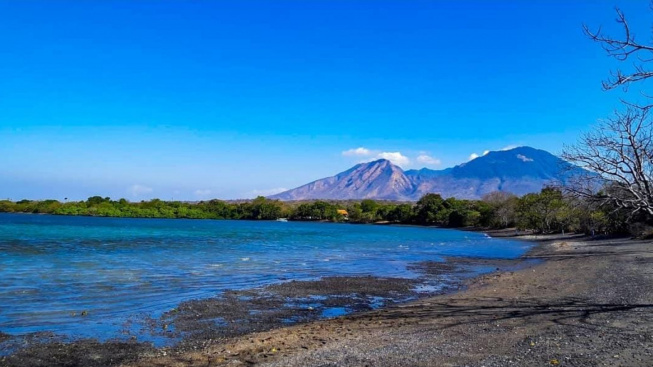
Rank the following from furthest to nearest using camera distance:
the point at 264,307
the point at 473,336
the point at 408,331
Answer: the point at 264,307 < the point at 408,331 < the point at 473,336

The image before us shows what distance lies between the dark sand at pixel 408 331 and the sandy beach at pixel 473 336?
2cm

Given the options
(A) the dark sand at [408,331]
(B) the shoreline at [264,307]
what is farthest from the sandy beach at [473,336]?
(B) the shoreline at [264,307]

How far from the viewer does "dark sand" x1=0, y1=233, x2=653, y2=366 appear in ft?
33.1

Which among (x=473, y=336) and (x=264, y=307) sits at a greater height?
(x=473, y=336)

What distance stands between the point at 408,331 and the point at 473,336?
75.1 inches

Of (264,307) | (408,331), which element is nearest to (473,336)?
(408,331)

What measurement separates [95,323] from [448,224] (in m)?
161

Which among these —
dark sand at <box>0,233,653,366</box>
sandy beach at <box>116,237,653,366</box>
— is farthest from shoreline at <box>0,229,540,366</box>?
sandy beach at <box>116,237,653,366</box>

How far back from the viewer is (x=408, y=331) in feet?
43.0

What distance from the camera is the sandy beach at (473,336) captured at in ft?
32.2

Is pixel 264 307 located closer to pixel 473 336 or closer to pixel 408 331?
pixel 408 331

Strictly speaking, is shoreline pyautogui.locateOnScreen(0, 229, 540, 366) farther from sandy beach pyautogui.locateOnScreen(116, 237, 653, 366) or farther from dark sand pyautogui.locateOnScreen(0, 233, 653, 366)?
sandy beach pyautogui.locateOnScreen(116, 237, 653, 366)

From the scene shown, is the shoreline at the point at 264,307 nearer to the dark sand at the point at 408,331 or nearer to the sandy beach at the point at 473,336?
the dark sand at the point at 408,331

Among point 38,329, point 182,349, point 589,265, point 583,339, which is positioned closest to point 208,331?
point 182,349
